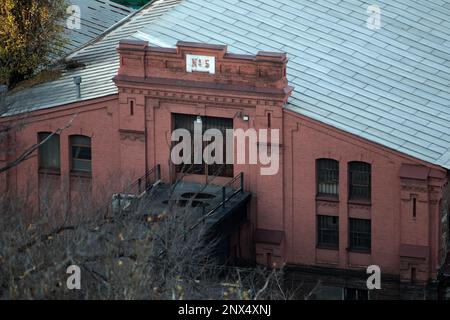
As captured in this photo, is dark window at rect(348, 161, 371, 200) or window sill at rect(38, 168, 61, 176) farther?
window sill at rect(38, 168, 61, 176)

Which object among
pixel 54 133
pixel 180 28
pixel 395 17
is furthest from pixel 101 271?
pixel 395 17

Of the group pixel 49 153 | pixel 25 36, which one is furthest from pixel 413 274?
pixel 25 36

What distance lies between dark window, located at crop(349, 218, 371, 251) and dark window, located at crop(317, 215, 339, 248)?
24.9 inches

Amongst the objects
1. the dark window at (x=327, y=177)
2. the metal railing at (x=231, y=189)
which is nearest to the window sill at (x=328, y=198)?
the dark window at (x=327, y=177)

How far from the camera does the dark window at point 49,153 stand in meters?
68.6

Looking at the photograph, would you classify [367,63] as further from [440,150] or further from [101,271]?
[101,271]

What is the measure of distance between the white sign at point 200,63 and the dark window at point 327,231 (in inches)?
271

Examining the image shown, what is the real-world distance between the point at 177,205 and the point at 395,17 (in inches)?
712

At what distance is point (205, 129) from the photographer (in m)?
66.5

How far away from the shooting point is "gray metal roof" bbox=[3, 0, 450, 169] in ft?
218

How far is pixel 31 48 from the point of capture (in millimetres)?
73312

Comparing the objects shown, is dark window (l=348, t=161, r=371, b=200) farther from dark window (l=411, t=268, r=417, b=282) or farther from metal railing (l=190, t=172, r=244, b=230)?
metal railing (l=190, t=172, r=244, b=230)

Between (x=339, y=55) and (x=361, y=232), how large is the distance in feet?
28.9

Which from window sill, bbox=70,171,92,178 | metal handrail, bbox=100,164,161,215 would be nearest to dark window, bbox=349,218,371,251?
metal handrail, bbox=100,164,161,215
